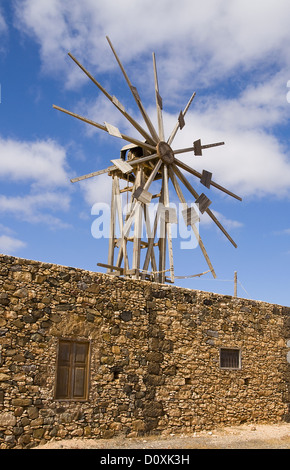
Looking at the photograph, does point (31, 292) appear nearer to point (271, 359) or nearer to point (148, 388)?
point (148, 388)

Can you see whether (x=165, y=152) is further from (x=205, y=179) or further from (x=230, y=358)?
(x=230, y=358)

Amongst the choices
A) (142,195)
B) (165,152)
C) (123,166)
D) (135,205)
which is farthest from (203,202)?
(123,166)

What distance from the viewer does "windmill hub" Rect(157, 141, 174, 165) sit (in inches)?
641

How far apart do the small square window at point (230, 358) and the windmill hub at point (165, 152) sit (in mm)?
6136

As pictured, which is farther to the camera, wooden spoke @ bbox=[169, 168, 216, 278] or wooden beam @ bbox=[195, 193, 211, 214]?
wooden beam @ bbox=[195, 193, 211, 214]

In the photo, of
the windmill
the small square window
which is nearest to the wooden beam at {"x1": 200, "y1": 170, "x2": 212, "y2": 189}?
the windmill

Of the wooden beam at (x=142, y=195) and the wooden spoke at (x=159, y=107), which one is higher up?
the wooden spoke at (x=159, y=107)

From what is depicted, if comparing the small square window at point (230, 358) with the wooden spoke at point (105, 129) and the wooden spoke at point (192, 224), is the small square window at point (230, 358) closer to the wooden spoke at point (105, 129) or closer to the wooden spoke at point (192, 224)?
the wooden spoke at point (192, 224)

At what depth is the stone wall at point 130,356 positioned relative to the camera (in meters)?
10.1

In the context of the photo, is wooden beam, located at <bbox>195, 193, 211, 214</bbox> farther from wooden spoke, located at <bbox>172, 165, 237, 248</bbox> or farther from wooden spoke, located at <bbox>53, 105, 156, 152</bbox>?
wooden spoke, located at <bbox>53, 105, 156, 152</bbox>

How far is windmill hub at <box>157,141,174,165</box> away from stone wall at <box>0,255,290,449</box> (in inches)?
194

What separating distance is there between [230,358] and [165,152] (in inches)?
259

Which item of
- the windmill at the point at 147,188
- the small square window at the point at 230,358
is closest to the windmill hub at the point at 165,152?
the windmill at the point at 147,188

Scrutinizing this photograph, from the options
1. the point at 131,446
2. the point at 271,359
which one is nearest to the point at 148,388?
the point at 131,446
